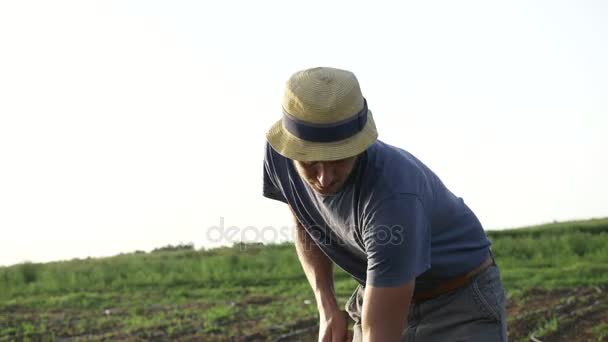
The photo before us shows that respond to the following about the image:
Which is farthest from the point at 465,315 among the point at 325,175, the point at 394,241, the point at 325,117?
the point at 325,117

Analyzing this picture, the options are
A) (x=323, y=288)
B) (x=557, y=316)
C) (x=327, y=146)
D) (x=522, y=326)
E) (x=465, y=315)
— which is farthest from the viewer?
(x=557, y=316)

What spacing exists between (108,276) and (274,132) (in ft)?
28.9

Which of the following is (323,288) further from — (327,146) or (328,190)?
(327,146)

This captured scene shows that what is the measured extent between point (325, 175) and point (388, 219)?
19cm

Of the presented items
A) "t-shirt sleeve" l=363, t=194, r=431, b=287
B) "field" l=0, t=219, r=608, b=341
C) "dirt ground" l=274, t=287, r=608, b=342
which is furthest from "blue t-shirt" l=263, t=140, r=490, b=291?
"field" l=0, t=219, r=608, b=341

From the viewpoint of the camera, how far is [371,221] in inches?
97.2

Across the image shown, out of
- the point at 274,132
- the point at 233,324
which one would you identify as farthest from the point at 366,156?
the point at 233,324

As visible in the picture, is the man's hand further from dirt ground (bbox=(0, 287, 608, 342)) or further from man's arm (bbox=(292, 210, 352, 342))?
dirt ground (bbox=(0, 287, 608, 342))

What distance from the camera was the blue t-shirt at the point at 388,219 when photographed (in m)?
2.43

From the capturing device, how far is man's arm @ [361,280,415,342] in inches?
96.7

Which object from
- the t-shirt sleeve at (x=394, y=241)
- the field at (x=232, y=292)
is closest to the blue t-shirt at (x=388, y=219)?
the t-shirt sleeve at (x=394, y=241)

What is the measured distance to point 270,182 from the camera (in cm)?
311

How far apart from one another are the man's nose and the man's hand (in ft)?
2.35

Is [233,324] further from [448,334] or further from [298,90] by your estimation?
[298,90]
